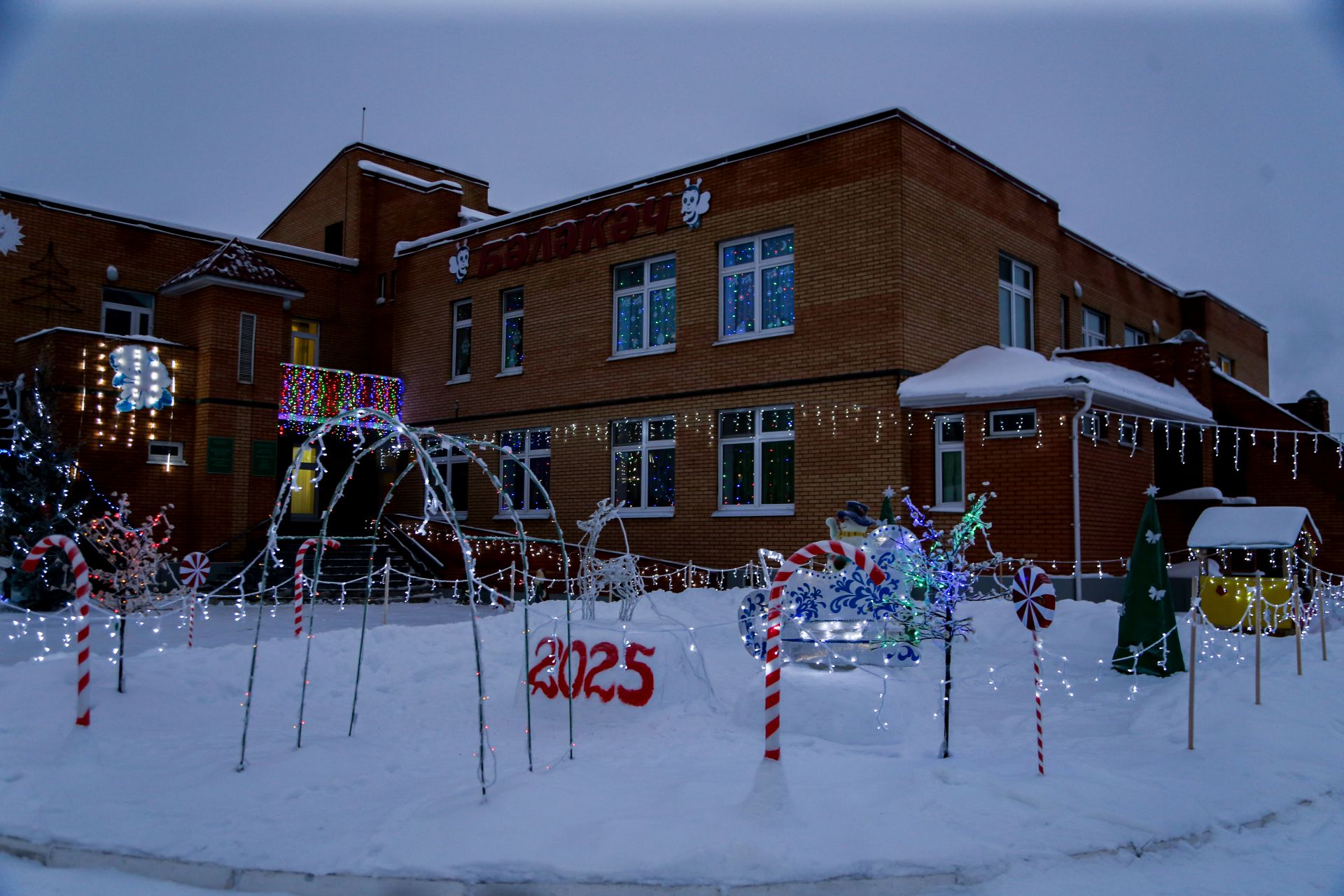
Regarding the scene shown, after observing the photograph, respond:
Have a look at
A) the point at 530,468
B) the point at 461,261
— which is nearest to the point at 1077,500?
the point at 530,468

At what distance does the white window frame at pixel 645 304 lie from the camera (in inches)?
762

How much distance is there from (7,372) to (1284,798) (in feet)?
72.7

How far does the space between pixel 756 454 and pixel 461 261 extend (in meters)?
9.04

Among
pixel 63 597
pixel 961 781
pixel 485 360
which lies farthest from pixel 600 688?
pixel 485 360

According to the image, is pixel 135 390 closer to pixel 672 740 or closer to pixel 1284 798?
pixel 672 740

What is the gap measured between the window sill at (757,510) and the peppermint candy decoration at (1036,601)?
30.6ft

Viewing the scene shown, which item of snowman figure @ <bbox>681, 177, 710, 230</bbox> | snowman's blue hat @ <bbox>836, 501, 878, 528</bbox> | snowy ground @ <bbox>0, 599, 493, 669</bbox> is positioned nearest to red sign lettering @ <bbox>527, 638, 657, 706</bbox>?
snowy ground @ <bbox>0, 599, 493, 669</bbox>

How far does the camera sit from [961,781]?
672cm

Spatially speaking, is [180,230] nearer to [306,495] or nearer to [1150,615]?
[306,495]

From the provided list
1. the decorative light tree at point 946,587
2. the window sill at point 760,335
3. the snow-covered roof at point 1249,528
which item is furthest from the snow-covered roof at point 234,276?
the snow-covered roof at point 1249,528

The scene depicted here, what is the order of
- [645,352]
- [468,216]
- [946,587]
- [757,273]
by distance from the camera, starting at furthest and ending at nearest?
[468,216], [645,352], [757,273], [946,587]

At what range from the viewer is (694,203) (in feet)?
61.5

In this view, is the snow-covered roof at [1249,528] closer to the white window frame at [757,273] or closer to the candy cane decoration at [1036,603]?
the white window frame at [757,273]

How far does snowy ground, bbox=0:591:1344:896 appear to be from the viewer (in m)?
5.61
